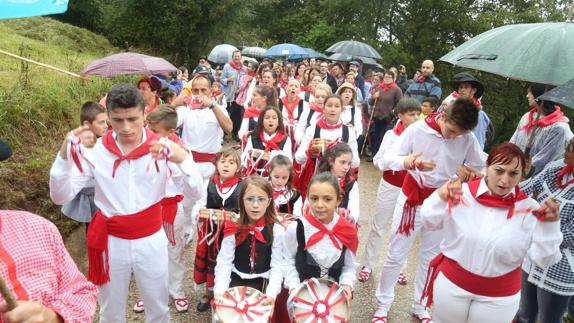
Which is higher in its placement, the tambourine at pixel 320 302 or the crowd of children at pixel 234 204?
the crowd of children at pixel 234 204

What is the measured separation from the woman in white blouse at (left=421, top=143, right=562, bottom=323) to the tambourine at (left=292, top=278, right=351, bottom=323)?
2.22ft

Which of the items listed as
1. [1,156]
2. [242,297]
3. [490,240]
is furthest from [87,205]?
[490,240]

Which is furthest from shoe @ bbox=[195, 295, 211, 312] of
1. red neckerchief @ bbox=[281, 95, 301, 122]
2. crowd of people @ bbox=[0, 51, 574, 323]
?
red neckerchief @ bbox=[281, 95, 301, 122]

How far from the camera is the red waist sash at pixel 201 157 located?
493 cm

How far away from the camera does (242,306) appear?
9.25ft

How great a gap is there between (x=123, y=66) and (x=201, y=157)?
5.85 feet

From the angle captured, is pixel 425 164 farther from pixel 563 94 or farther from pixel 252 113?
pixel 252 113

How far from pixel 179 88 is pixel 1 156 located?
A: 7.47 metres

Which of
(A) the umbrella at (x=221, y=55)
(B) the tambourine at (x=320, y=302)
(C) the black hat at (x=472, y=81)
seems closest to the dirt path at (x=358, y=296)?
(B) the tambourine at (x=320, y=302)

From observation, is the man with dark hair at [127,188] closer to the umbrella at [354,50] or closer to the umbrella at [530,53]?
the umbrella at [530,53]

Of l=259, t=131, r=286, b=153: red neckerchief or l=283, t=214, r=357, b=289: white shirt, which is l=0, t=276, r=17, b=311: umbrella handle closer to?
l=283, t=214, r=357, b=289: white shirt

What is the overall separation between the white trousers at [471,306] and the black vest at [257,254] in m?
1.27

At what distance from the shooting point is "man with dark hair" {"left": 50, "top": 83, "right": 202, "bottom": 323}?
2697 mm

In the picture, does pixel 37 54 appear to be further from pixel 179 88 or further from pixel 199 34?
pixel 199 34
